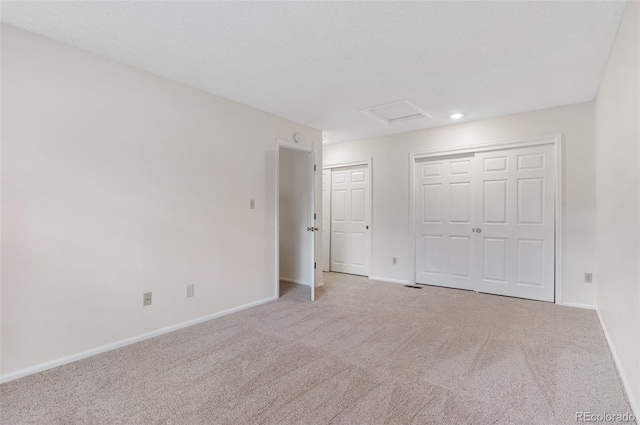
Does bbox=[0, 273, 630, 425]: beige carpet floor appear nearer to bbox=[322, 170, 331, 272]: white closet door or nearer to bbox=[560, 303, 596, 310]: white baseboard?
bbox=[560, 303, 596, 310]: white baseboard

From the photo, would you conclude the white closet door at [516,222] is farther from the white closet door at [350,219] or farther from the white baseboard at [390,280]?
the white closet door at [350,219]

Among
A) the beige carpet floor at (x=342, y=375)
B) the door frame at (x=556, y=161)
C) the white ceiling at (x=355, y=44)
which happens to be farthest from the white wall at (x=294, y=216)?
the door frame at (x=556, y=161)

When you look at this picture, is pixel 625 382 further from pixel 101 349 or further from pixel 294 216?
pixel 294 216

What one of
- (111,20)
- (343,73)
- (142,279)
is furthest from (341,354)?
(111,20)

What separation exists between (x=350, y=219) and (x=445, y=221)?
1.62 metres

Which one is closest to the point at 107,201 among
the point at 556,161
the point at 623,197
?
the point at 623,197

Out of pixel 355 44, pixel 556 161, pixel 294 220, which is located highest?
pixel 355 44

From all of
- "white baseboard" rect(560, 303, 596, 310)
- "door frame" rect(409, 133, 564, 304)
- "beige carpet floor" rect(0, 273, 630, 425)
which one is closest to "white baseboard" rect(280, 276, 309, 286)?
"beige carpet floor" rect(0, 273, 630, 425)

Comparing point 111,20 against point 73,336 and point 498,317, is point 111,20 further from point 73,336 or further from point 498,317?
point 498,317

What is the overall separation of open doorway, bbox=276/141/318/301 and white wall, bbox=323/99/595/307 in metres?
1.03

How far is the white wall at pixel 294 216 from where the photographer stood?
478cm

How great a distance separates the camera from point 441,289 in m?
4.50

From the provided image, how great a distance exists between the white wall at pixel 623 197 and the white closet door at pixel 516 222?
871 mm

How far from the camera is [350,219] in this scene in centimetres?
556
